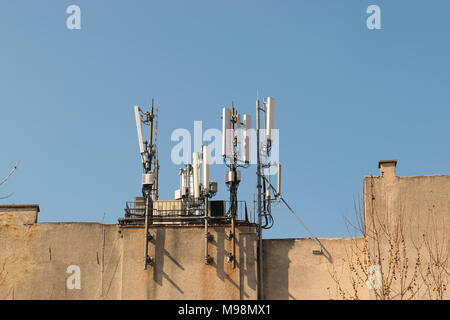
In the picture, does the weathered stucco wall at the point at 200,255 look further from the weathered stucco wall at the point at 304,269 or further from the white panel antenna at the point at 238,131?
the white panel antenna at the point at 238,131

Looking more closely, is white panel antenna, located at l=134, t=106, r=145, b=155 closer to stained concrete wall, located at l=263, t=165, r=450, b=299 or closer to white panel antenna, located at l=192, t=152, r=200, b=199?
white panel antenna, located at l=192, t=152, r=200, b=199

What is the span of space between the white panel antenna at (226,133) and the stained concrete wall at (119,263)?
3.06 metres

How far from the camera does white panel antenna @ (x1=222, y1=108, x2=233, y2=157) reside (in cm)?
3069

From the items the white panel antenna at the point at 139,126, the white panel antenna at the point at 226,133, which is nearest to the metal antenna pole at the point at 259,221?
the white panel antenna at the point at 226,133

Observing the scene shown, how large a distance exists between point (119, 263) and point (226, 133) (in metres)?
6.45

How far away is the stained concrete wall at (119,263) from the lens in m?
29.2

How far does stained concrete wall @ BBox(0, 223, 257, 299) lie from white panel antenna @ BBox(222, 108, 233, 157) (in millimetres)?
3056

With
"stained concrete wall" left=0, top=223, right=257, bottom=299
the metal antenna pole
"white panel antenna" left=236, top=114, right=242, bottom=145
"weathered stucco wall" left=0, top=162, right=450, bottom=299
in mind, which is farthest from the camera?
"white panel antenna" left=236, top=114, right=242, bottom=145

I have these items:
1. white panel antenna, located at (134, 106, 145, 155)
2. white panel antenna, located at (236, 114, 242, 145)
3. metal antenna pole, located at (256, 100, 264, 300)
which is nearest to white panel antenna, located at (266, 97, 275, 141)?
metal antenna pole, located at (256, 100, 264, 300)

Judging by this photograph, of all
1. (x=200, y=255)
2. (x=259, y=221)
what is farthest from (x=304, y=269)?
(x=200, y=255)

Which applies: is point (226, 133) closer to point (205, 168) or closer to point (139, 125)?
point (205, 168)
